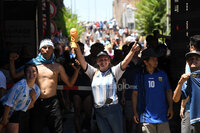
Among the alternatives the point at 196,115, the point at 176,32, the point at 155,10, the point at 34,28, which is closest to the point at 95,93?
the point at 196,115

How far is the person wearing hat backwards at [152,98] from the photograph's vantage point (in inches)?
233

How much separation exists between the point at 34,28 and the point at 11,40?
0.98 m

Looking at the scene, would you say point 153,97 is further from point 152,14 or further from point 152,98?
point 152,14

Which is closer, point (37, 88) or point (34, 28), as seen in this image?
point (37, 88)

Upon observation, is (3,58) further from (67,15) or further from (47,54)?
(67,15)

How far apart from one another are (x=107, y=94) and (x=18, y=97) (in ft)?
4.88

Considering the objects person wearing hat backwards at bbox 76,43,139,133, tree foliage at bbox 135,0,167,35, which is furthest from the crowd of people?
tree foliage at bbox 135,0,167,35

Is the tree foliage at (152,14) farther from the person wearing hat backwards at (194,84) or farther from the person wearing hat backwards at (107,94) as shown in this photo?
the person wearing hat backwards at (194,84)

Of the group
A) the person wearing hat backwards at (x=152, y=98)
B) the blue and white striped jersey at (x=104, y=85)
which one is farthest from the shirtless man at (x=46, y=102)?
the person wearing hat backwards at (x=152, y=98)

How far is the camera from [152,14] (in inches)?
1532

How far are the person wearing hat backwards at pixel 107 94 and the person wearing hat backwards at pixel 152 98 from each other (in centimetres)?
33

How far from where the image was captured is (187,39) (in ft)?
24.8

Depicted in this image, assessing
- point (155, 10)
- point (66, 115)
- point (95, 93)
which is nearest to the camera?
point (95, 93)

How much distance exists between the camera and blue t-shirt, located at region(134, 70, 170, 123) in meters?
5.91
